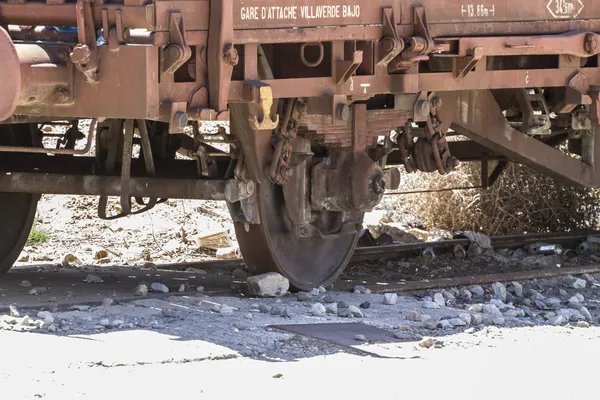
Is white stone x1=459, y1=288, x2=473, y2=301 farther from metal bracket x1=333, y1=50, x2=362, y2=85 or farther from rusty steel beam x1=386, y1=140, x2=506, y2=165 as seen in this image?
rusty steel beam x1=386, y1=140, x2=506, y2=165

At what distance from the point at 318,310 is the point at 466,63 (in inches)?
82.8

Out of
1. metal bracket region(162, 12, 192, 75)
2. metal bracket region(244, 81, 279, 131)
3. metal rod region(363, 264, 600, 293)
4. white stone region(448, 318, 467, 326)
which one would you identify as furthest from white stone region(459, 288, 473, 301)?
metal bracket region(162, 12, 192, 75)

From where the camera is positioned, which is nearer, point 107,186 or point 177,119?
point 177,119

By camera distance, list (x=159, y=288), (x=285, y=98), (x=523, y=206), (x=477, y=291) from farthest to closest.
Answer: (x=523, y=206), (x=477, y=291), (x=159, y=288), (x=285, y=98)

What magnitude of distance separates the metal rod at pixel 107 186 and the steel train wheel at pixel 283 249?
14.0 inches

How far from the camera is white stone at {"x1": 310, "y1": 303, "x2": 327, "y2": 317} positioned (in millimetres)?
8695

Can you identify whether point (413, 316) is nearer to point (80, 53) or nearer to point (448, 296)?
point (448, 296)

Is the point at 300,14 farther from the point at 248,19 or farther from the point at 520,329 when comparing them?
the point at 520,329

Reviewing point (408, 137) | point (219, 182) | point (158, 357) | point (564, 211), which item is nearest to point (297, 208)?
point (219, 182)

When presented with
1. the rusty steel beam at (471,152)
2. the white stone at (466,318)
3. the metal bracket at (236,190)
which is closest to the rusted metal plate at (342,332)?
the white stone at (466,318)

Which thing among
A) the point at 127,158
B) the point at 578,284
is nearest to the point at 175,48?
the point at 127,158

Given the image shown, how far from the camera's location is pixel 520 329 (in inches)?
336

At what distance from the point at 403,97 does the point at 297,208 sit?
1072mm

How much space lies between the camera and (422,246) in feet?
40.3
